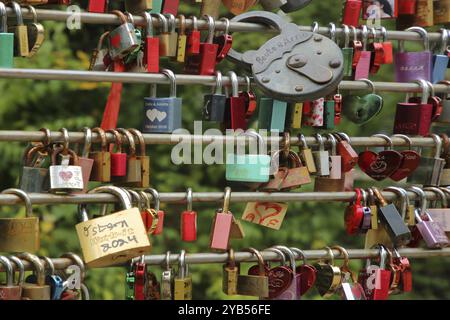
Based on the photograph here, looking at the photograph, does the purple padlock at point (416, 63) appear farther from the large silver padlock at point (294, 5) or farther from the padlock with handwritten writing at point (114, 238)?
the padlock with handwritten writing at point (114, 238)

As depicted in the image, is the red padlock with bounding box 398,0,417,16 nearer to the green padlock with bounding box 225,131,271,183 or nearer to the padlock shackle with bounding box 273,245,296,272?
the green padlock with bounding box 225,131,271,183

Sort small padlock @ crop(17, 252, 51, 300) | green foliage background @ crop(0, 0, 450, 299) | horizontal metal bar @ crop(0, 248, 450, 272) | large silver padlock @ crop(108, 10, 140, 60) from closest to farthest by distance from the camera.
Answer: small padlock @ crop(17, 252, 51, 300) < horizontal metal bar @ crop(0, 248, 450, 272) < large silver padlock @ crop(108, 10, 140, 60) < green foliage background @ crop(0, 0, 450, 299)

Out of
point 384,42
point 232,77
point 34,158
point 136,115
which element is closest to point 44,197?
point 34,158

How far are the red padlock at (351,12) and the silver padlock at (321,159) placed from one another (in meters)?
0.40

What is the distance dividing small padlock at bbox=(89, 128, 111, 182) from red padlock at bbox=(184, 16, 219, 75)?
1.22 ft

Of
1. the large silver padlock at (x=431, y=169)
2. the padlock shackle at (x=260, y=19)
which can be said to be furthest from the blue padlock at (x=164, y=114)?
the large silver padlock at (x=431, y=169)

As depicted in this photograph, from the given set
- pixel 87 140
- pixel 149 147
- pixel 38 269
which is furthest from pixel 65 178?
pixel 149 147

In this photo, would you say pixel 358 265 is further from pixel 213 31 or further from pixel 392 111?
pixel 213 31

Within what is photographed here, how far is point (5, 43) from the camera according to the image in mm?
2514

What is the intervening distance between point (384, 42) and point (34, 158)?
1.12 metres

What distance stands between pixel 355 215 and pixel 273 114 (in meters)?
0.37

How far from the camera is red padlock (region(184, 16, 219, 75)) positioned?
280 centimetres

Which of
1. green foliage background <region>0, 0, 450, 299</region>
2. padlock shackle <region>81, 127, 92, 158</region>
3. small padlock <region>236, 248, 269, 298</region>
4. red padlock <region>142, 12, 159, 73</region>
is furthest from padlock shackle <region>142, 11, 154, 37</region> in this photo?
green foliage background <region>0, 0, 450, 299</region>

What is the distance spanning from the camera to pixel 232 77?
Answer: 110 inches
